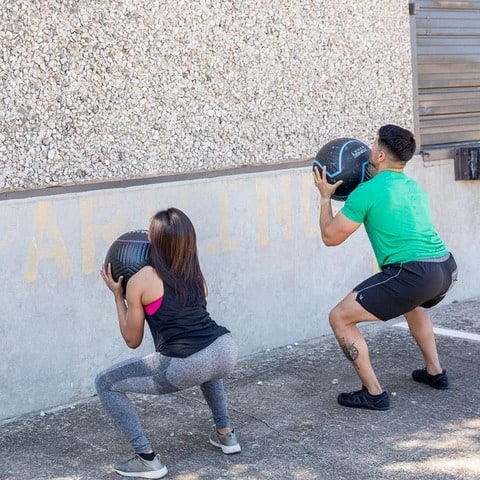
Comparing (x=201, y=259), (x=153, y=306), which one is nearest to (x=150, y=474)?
(x=153, y=306)

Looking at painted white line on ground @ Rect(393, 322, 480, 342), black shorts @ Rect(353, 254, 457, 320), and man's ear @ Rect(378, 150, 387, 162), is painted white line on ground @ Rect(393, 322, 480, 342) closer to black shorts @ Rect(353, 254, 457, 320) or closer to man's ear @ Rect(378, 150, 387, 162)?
black shorts @ Rect(353, 254, 457, 320)

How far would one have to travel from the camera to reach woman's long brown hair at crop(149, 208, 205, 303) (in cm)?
440

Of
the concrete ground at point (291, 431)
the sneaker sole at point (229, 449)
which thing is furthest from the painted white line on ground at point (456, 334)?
the sneaker sole at point (229, 449)

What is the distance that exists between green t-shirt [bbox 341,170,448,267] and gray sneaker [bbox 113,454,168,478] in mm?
1712

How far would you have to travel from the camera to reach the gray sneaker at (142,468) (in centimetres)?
455

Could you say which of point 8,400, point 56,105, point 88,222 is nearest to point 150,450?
point 8,400

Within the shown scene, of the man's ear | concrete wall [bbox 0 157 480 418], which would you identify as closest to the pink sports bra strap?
concrete wall [bbox 0 157 480 418]

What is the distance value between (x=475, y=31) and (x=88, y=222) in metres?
4.50

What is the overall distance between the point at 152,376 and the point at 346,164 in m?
1.68

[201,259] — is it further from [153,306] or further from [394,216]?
[153,306]

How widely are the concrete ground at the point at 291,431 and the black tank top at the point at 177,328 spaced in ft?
2.13

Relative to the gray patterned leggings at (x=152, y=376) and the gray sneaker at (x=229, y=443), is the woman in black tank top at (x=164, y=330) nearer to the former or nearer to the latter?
the gray patterned leggings at (x=152, y=376)

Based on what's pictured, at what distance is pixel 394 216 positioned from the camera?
5246 millimetres

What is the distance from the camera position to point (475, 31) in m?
8.48
